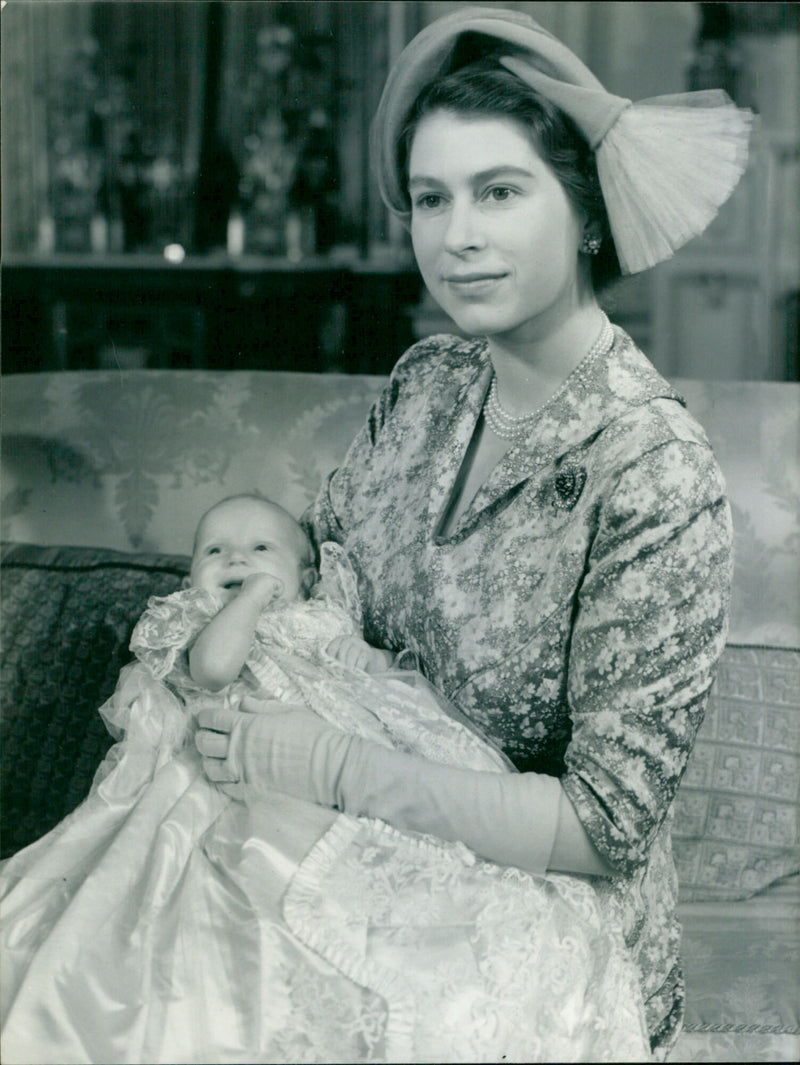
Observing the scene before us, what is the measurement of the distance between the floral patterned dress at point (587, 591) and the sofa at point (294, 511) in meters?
0.35

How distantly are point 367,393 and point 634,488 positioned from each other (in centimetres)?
113

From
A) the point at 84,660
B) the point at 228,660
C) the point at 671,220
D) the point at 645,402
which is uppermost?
the point at 671,220

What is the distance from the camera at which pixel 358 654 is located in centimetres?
172

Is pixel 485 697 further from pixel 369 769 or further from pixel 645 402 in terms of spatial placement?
pixel 645 402

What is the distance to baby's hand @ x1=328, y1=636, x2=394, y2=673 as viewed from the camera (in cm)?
171

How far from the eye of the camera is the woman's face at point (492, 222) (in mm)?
1552

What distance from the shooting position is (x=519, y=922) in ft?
4.45

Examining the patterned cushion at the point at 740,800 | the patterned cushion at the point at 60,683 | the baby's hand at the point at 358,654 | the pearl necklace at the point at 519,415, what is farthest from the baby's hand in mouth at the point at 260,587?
the patterned cushion at the point at 740,800

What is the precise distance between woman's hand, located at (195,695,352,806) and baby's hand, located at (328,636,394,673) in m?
0.21

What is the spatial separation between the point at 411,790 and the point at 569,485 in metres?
0.47

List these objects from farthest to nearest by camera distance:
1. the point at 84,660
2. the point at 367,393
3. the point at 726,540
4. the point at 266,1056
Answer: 1. the point at 367,393
2. the point at 84,660
3. the point at 726,540
4. the point at 266,1056

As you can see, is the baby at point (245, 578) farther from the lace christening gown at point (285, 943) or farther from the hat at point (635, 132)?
the hat at point (635, 132)

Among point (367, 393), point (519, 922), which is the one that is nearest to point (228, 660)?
point (519, 922)

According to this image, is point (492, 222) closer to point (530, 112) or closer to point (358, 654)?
point (530, 112)
